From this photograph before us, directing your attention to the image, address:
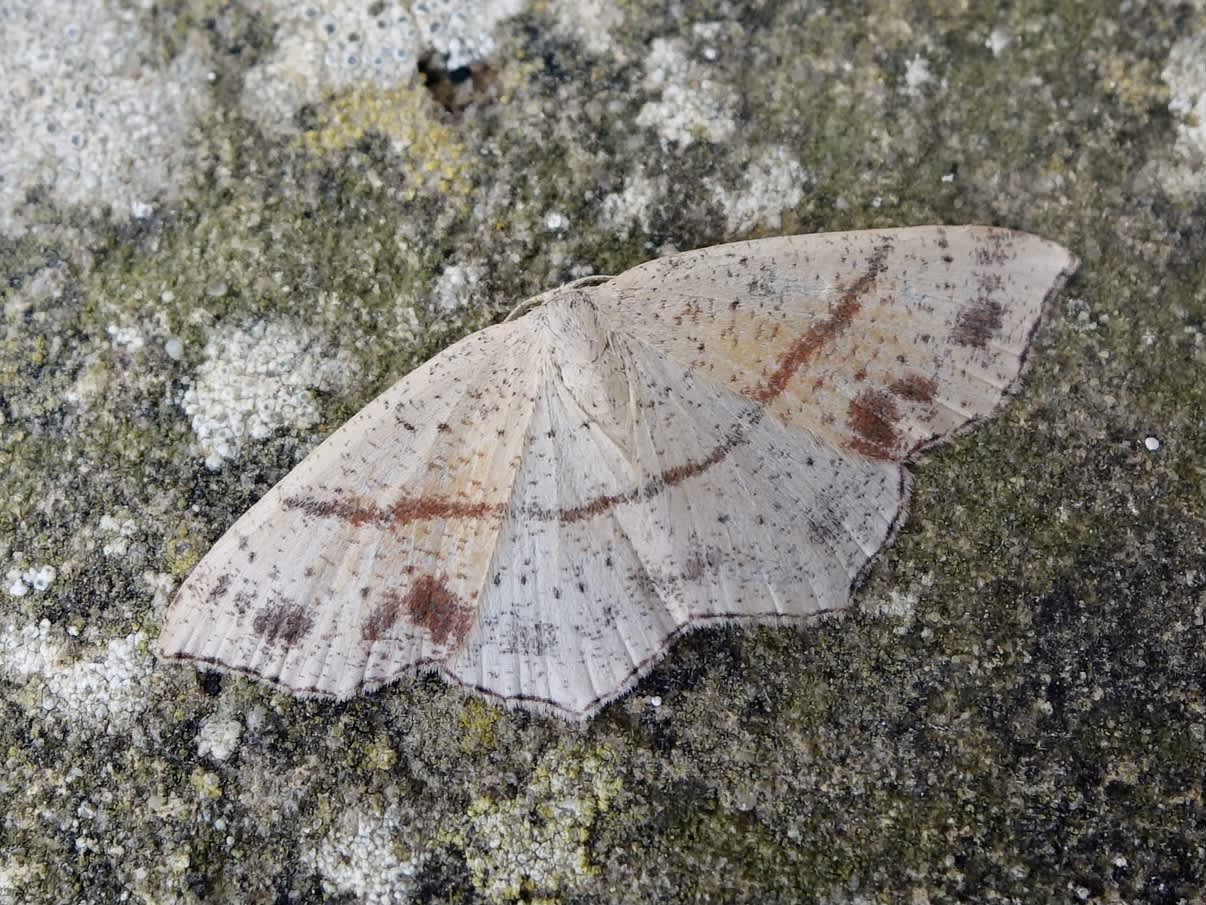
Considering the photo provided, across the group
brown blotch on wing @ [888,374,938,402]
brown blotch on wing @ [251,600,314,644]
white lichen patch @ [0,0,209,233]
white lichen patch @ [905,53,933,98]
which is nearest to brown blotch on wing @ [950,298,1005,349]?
brown blotch on wing @ [888,374,938,402]

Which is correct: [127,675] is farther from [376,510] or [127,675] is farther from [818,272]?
[818,272]

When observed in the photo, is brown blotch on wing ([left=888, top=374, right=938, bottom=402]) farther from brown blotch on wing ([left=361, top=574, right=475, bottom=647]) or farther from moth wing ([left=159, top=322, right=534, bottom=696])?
brown blotch on wing ([left=361, top=574, right=475, bottom=647])

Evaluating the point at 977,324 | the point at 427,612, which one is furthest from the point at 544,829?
the point at 977,324

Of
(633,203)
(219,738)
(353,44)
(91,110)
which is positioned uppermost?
(353,44)

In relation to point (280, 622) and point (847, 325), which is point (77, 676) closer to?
point (280, 622)

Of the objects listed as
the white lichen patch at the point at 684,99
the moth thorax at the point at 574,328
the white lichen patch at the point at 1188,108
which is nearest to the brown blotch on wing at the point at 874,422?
the moth thorax at the point at 574,328

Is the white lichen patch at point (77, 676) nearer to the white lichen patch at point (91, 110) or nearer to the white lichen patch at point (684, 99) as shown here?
the white lichen patch at point (91, 110)
